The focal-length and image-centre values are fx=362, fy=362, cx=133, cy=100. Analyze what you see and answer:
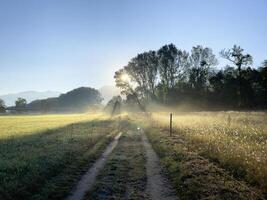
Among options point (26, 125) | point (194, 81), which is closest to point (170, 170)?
point (26, 125)

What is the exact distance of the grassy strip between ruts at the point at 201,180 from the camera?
12.5m

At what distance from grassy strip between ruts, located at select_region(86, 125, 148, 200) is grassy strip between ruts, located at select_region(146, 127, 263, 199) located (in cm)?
143

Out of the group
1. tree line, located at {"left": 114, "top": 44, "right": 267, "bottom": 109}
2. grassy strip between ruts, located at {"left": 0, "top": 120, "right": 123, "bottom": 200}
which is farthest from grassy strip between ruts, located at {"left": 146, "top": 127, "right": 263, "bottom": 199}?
tree line, located at {"left": 114, "top": 44, "right": 267, "bottom": 109}

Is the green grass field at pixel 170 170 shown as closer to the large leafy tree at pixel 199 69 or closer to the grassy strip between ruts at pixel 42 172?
the grassy strip between ruts at pixel 42 172

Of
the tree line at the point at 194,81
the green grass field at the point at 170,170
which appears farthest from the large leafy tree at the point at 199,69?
the green grass field at the point at 170,170

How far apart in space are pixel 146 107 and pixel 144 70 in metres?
12.0

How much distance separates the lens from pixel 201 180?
14570mm

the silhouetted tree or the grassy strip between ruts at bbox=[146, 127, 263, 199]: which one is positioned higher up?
the silhouetted tree

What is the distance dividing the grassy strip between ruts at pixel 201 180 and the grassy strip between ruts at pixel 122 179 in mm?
1432

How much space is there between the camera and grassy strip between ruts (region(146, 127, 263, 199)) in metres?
12.5

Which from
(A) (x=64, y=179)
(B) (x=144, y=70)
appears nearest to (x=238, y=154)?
(A) (x=64, y=179)

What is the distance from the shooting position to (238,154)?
17.2 meters

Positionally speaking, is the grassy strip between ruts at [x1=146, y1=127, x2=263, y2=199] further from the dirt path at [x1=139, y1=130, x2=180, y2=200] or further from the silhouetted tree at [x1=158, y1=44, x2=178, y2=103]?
the silhouetted tree at [x1=158, y1=44, x2=178, y2=103]

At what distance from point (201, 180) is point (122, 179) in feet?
11.6
